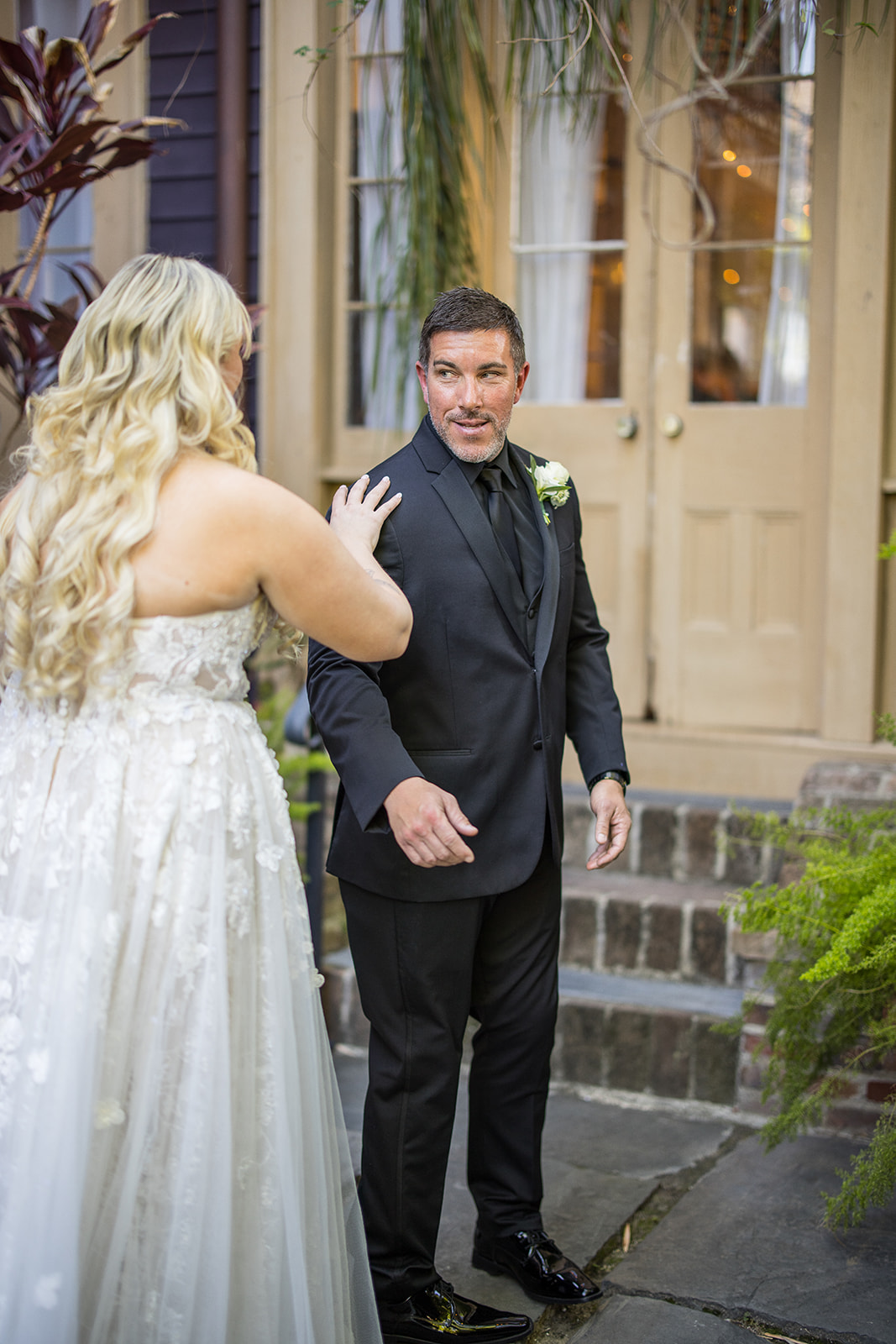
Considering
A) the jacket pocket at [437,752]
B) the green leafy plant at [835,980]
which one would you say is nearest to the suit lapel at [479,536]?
the jacket pocket at [437,752]

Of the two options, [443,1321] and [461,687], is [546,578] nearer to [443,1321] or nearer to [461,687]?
[461,687]

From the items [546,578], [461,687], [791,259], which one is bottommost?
[461,687]

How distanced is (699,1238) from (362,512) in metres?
1.69

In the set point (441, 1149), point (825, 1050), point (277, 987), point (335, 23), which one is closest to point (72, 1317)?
A: point (277, 987)

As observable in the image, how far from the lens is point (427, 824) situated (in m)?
2.10

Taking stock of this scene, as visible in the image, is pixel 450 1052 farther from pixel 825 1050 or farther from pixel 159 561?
pixel 159 561

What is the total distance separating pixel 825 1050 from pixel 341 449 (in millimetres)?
2937

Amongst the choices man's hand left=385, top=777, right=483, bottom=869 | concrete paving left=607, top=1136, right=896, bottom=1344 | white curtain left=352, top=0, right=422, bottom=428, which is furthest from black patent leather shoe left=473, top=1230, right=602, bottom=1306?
white curtain left=352, top=0, right=422, bottom=428

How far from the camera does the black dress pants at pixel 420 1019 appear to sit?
7.78ft

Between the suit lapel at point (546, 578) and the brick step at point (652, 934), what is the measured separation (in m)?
1.53

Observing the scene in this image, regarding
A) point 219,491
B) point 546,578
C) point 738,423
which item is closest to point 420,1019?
point 546,578

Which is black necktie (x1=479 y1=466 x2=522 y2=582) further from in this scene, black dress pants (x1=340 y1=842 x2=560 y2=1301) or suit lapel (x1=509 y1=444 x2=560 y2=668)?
black dress pants (x1=340 y1=842 x2=560 y2=1301)

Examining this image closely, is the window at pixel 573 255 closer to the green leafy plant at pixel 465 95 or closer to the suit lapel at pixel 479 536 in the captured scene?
the green leafy plant at pixel 465 95

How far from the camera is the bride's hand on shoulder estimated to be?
2.26 metres
